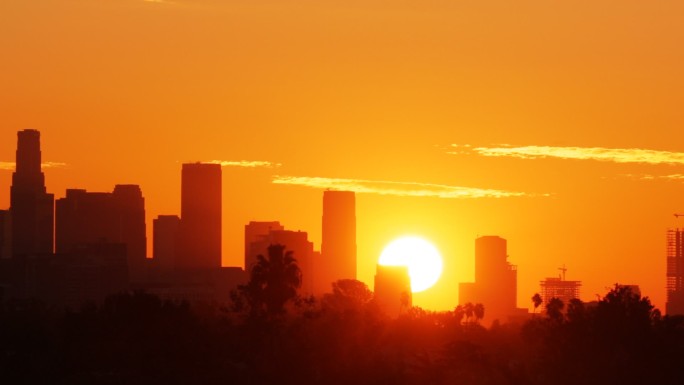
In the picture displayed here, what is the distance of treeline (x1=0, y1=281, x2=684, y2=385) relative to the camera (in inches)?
6334

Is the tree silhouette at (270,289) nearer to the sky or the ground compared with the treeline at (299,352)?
nearer to the sky

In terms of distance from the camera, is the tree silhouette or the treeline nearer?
the treeline

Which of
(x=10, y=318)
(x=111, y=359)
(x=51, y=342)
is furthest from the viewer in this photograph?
(x=10, y=318)

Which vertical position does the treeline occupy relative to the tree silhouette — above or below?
below

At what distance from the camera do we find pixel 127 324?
590ft

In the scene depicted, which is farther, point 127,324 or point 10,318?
point 10,318

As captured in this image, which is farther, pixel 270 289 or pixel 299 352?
pixel 270 289

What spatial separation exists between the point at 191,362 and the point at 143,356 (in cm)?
A: 453

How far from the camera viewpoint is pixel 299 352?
172375mm

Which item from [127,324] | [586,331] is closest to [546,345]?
[586,331]

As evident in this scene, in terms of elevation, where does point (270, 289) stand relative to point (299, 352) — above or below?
above

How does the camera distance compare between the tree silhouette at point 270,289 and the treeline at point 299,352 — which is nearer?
the treeline at point 299,352

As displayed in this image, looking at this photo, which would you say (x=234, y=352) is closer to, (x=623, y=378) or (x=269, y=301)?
(x=269, y=301)

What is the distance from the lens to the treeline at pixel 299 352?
6334 inches
